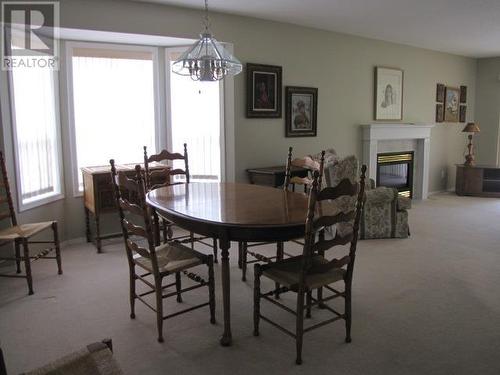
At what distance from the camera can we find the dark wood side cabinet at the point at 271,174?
4844 millimetres

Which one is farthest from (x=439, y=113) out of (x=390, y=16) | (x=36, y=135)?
(x=36, y=135)

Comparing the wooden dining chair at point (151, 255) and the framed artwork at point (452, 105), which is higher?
the framed artwork at point (452, 105)

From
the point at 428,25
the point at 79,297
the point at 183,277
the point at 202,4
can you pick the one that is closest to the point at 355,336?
the point at 183,277

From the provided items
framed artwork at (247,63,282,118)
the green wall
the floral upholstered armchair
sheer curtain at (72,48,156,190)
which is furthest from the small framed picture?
sheer curtain at (72,48,156,190)

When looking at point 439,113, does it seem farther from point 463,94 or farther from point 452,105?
point 463,94

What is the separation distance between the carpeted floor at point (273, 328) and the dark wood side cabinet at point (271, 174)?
1216 millimetres

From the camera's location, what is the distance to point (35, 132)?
421 cm

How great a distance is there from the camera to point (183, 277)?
12.0 ft

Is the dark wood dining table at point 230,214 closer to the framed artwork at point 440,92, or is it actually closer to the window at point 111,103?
the window at point 111,103

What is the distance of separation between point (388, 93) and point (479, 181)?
2543 millimetres

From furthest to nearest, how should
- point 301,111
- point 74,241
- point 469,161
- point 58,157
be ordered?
point 469,161 → point 301,111 → point 74,241 → point 58,157

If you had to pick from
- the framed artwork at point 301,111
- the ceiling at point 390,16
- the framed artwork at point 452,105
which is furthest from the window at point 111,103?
the framed artwork at point 452,105

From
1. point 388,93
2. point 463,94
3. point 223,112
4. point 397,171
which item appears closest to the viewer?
point 223,112

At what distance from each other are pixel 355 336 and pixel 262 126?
314cm
